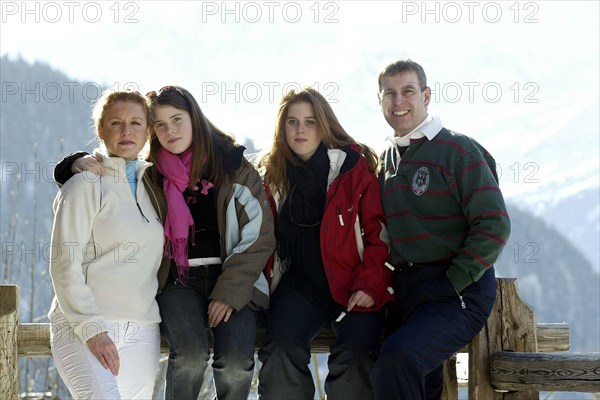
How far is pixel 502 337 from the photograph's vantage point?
429 cm

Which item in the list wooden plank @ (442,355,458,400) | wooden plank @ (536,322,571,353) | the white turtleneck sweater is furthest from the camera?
wooden plank @ (536,322,571,353)

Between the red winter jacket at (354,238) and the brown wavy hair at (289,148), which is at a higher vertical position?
the brown wavy hair at (289,148)

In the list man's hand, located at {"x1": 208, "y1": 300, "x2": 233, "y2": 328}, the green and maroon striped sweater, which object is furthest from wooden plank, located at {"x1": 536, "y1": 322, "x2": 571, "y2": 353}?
man's hand, located at {"x1": 208, "y1": 300, "x2": 233, "y2": 328}

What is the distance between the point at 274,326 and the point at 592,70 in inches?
1433

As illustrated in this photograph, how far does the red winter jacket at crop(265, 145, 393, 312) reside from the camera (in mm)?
4129

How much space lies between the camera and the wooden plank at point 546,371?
13.1ft

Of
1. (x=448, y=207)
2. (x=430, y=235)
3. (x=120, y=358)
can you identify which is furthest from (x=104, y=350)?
(x=448, y=207)

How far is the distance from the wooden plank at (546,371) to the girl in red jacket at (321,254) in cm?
65

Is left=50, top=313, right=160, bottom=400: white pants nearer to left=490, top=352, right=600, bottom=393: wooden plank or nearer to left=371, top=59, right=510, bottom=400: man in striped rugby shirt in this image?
left=371, top=59, right=510, bottom=400: man in striped rugby shirt

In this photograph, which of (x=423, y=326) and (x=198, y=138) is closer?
(x=423, y=326)

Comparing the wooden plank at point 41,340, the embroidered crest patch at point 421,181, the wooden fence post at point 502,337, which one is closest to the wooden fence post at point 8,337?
the wooden plank at point 41,340

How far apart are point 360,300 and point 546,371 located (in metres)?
0.96

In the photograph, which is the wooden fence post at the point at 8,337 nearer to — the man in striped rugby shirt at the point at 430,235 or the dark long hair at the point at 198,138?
the dark long hair at the point at 198,138

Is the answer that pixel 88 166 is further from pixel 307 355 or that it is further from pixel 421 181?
pixel 421 181
